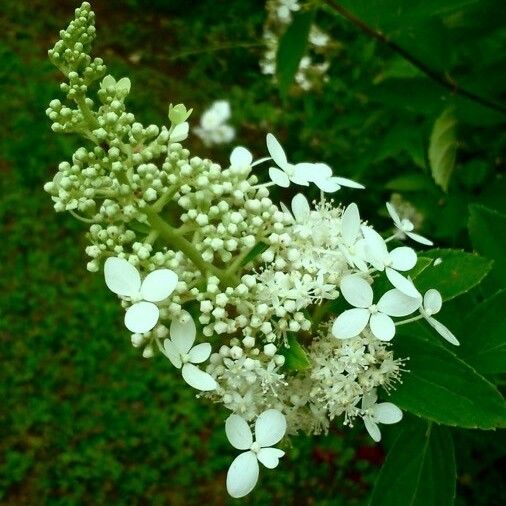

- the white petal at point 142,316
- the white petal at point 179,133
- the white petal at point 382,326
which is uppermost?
the white petal at point 179,133

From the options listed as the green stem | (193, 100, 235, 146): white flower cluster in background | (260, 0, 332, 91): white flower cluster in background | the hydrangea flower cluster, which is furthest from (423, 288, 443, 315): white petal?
(193, 100, 235, 146): white flower cluster in background

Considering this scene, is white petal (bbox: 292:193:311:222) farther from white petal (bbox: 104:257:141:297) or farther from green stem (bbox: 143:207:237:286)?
white petal (bbox: 104:257:141:297)

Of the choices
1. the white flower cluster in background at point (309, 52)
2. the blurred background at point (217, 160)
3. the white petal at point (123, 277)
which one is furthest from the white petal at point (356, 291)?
the white flower cluster in background at point (309, 52)

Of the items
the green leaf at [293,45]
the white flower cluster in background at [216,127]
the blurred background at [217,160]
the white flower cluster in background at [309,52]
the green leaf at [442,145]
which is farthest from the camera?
the white flower cluster in background at [216,127]

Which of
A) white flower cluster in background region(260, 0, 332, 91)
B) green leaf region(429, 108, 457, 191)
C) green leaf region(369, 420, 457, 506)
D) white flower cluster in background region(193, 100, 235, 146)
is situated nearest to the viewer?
green leaf region(369, 420, 457, 506)

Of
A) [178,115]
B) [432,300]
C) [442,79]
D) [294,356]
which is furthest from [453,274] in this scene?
[442,79]

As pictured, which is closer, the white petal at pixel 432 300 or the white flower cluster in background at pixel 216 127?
the white petal at pixel 432 300

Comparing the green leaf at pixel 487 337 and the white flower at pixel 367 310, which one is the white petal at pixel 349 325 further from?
the green leaf at pixel 487 337

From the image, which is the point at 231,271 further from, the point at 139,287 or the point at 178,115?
the point at 178,115
